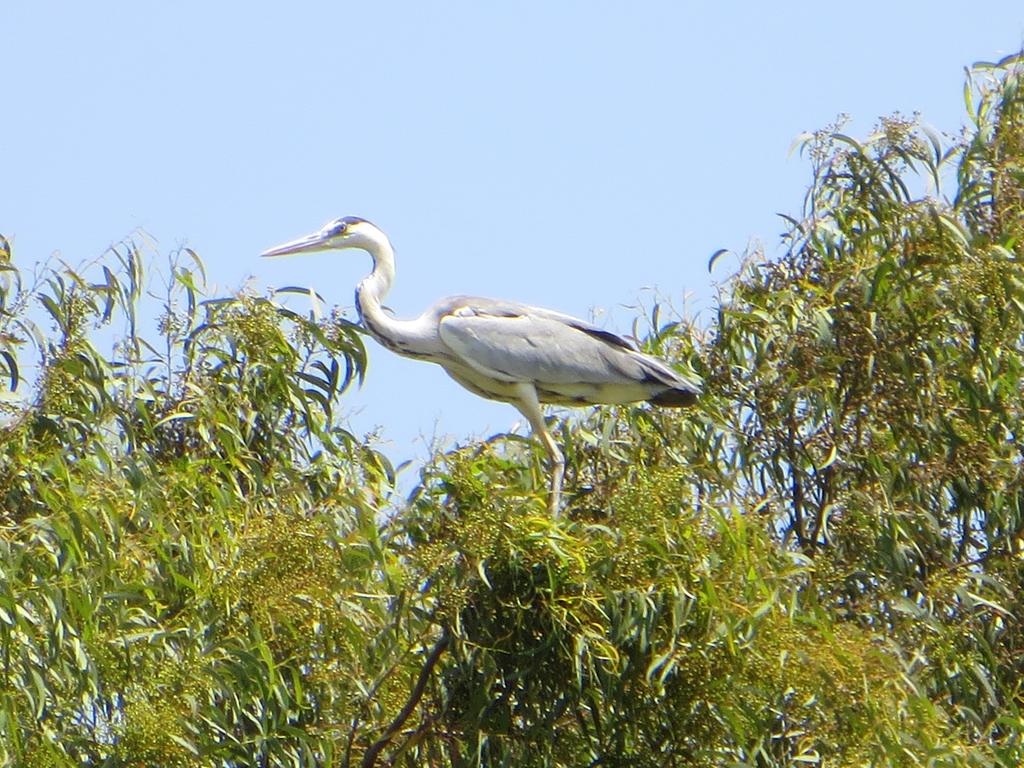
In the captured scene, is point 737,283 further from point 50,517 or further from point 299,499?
point 50,517

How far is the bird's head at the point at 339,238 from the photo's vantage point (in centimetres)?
687

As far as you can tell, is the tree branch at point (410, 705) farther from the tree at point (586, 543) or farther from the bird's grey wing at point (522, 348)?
the bird's grey wing at point (522, 348)

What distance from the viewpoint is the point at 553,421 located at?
664 centimetres

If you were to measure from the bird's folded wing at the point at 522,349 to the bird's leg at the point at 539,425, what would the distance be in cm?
5

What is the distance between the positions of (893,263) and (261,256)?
91.9 inches

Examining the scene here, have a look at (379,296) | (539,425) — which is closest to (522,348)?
(539,425)

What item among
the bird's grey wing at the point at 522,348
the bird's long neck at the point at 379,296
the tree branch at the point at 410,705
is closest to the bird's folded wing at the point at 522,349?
the bird's grey wing at the point at 522,348

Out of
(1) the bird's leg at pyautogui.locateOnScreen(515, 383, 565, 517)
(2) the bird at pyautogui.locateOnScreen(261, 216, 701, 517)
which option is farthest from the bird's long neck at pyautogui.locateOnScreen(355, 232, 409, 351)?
(1) the bird's leg at pyautogui.locateOnScreen(515, 383, 565, 517)

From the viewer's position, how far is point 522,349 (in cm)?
654

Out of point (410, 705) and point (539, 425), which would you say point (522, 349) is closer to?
point (539, 425)

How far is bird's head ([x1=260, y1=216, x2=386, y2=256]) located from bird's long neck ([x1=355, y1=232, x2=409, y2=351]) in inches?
0.6

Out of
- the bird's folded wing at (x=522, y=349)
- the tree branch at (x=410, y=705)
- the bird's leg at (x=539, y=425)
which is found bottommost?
the tree branch at (x=410, y=705)

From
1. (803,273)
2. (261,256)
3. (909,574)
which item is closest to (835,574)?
(909,574)

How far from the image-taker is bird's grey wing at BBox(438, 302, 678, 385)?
6465 mm
